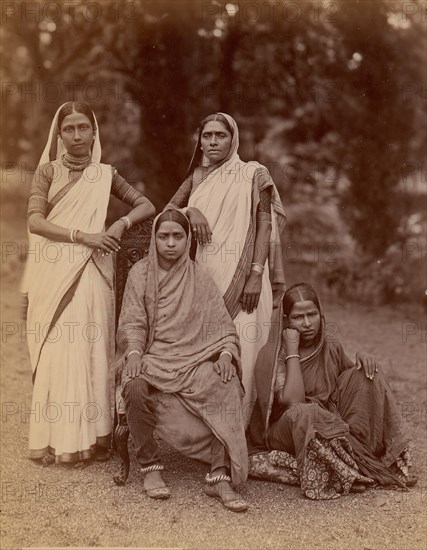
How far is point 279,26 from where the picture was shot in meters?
9.62

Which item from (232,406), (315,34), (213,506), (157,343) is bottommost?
(213,506)

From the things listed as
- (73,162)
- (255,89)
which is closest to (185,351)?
(73,162)

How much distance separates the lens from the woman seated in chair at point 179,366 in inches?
151

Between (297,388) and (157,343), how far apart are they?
89cm

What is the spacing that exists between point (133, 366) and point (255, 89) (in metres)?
6.80

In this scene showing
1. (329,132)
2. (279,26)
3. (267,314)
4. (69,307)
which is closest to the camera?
(69,307)

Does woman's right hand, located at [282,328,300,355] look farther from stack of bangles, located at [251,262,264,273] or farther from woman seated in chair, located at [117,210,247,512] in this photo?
stack of bangles, located at [251,262,264,273]

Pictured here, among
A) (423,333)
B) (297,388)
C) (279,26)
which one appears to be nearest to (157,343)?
(297,388)

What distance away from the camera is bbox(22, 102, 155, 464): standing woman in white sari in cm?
431

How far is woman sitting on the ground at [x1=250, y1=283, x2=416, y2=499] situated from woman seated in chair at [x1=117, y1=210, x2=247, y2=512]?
346mm

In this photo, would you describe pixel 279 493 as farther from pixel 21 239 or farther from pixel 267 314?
pixel 21 239

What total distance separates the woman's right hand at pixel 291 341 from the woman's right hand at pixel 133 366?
0.94 meters

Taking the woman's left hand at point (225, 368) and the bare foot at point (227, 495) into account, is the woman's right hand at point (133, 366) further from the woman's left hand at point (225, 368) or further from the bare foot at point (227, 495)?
the bare foot at point (227, 495)

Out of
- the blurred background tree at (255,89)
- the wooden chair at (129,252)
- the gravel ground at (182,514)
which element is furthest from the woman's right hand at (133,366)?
the blurred background tree at (255,89)
